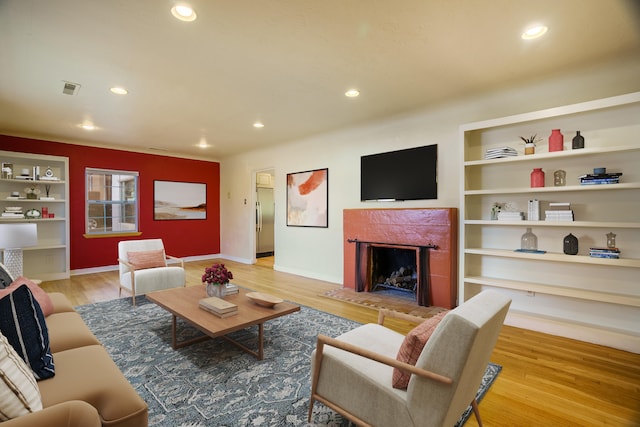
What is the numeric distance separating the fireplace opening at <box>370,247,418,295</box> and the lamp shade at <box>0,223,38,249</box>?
4343 mm

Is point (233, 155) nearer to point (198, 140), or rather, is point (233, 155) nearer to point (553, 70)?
point (198, 140)

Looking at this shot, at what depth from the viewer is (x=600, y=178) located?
2.84m

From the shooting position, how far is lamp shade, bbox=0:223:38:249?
11.5 ft

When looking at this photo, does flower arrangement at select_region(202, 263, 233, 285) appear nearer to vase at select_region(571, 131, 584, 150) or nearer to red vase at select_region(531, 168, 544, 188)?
red vase at select_region(531, 168, 544, 188)

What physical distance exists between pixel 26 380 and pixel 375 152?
4.31m

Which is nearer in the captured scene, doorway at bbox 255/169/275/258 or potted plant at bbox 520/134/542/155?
potted plant at bbox 520/134/542/155

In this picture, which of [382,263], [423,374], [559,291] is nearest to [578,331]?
[559,291]

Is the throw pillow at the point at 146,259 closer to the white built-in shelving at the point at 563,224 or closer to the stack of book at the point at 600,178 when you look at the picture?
the white built-in shelving at the point at 563,224

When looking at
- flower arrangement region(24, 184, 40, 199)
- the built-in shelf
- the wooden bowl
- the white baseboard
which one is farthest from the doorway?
the white baseboard

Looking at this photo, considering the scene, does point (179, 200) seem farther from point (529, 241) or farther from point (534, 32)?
point (534, 32)

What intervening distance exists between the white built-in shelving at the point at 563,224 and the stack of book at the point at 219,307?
8.63 ft

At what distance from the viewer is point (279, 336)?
2945 millimetres

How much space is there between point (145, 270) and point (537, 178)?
4.82m

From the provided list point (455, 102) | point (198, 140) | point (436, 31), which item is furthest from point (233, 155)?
Result: point (436, 31)
